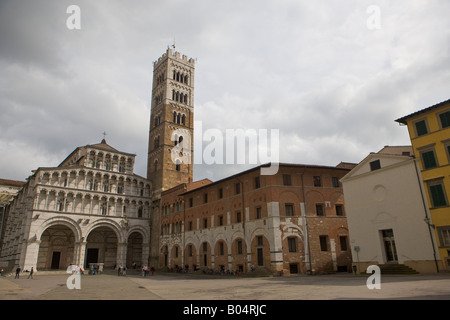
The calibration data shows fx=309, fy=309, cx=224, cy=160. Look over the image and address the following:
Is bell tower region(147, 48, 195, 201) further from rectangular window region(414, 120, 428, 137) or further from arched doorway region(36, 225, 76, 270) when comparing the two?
rectangular window region(414, 120, 428, 137)

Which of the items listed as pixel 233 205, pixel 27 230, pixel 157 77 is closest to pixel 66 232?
pixel 27 230

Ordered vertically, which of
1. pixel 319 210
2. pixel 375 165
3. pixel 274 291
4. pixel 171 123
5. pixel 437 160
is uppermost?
pixel 171 123

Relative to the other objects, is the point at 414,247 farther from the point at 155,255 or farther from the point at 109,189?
the point at 109,189

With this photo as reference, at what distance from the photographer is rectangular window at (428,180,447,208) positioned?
63.3 ft

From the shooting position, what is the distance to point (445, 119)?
19906mm

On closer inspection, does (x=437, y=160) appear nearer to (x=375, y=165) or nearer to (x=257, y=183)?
(x=375, y=165)

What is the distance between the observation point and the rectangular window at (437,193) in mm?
19297

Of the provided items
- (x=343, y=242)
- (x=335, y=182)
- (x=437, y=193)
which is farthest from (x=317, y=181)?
(x=437, y=193)

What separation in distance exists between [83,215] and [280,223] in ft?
95.1

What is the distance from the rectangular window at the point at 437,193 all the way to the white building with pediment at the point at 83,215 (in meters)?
39.4

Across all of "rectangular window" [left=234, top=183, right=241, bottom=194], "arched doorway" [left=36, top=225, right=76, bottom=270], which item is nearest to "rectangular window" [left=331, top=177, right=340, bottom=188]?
"rectangular window" [left=234, top=183, right=241, bottom=194]

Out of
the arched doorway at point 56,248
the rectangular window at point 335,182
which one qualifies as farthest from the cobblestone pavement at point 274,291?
the arched doorway at point 56,248

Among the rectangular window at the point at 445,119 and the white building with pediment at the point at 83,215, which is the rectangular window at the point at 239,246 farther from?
the white building with pediment at the point at 83,215
